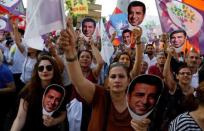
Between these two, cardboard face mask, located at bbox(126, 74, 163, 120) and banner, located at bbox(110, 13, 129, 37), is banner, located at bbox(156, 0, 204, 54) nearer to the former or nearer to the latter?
cardboard face mask, located at bbox(126, 74, 163, 120)

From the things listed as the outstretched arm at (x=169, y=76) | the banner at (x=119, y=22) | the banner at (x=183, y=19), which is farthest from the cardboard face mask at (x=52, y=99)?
the banner at (x=119, y=22)

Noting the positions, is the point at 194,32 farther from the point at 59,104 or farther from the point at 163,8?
the point at 59,104

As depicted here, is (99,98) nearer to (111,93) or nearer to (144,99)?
(111,93)

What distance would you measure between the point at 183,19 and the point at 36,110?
290 cm

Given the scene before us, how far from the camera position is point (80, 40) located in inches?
345

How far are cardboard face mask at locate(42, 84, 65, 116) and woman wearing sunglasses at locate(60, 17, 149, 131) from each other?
1.35 ft

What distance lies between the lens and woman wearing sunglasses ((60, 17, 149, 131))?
315 cm

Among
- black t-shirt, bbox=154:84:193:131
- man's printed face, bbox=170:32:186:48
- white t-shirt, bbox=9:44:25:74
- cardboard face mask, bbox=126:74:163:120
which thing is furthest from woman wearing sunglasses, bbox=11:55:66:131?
white t-shirt, bbox=9:44:25:74

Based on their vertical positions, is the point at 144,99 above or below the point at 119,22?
below

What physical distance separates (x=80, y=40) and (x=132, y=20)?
12.2 feet

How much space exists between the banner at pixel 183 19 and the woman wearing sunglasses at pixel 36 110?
2188mm

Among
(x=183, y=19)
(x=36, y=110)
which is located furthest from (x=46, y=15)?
(x=183, y=19)

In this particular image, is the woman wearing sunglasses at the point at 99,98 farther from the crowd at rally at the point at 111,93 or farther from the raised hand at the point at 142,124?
the raised hand at the point at 142,124

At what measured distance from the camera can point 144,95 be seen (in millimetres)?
2756
